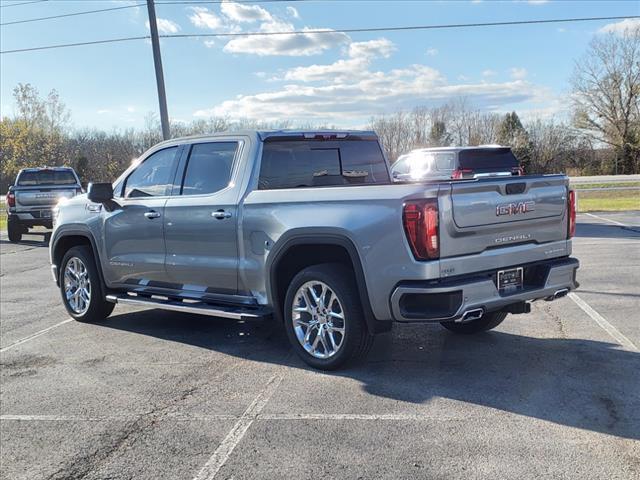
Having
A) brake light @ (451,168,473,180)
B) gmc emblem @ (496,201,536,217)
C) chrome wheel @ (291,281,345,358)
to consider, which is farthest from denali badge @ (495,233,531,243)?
brake light @ (451,168,473,180)

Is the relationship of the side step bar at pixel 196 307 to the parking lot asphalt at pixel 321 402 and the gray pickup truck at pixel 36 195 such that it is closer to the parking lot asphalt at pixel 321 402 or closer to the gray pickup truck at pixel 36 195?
the parking lot asphalt at pixel 321 402

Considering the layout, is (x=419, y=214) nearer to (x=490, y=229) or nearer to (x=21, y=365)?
(x=490, y=229)

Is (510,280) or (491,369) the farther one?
(491,369)

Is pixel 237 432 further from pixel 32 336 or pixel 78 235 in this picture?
pixel 78 235

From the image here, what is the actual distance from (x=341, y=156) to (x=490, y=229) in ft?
6.34

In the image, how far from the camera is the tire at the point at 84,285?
6.97m

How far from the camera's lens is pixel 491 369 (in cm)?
493

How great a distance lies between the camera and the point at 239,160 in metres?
5.63

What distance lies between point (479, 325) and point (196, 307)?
2630 mm

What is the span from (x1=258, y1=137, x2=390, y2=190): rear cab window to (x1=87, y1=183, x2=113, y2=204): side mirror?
77.0 inches

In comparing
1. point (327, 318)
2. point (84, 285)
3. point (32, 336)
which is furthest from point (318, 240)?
point (32, 336)

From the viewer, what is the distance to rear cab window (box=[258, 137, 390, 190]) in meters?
5.63

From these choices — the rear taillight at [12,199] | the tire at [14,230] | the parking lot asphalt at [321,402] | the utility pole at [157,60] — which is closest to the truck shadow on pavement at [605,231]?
the parking lot asphalt at [321,402]

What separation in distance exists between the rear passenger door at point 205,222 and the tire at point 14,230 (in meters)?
13.0
